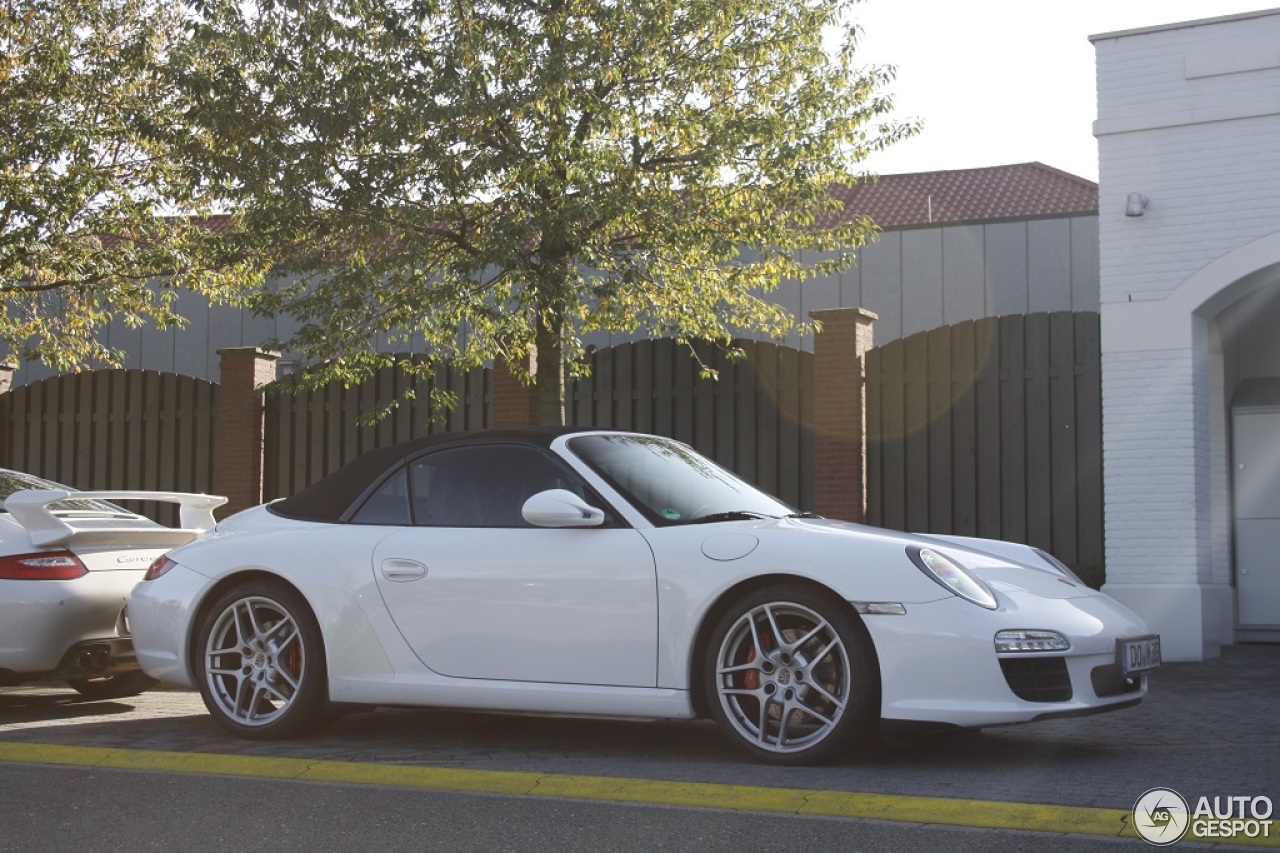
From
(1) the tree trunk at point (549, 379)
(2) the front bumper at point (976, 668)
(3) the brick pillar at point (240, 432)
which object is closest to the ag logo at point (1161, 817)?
(2) the front bumper at point (976, 668)

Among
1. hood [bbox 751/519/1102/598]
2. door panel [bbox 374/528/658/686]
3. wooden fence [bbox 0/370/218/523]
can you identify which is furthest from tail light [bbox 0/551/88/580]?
wooden fence [bbox 0/370/218/523]

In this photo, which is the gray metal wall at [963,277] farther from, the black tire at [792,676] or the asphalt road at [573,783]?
the black tire at [792,676]

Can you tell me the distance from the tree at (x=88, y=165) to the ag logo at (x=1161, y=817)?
10.9 m

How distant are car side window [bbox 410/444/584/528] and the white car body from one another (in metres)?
1.73

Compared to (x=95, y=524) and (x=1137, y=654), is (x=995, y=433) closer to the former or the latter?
(x=1137, y=654)

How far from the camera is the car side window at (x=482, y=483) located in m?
6.48

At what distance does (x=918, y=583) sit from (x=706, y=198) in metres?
6.56

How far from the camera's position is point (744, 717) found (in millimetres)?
5746

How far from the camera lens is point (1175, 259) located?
38.7 feet

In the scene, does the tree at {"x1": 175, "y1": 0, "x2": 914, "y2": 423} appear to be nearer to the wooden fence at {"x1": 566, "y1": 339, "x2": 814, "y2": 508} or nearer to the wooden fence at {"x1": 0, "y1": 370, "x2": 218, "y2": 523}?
the wooden fence at {"x1": 566, "y1": 339, "x2": 814, "y2": 508}

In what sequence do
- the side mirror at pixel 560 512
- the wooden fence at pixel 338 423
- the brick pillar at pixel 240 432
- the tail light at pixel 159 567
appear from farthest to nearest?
the brick pillar at pixel 240 432 → the wooden fence at pixel 338 423 → the tail light at pixel 159 567 → the side mirror at pixel 560 512

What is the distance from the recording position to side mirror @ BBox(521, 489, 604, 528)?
6.04 m

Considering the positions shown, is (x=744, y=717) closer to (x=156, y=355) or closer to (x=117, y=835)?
(x=117, y=835)

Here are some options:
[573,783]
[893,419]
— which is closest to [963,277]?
[893,419]
